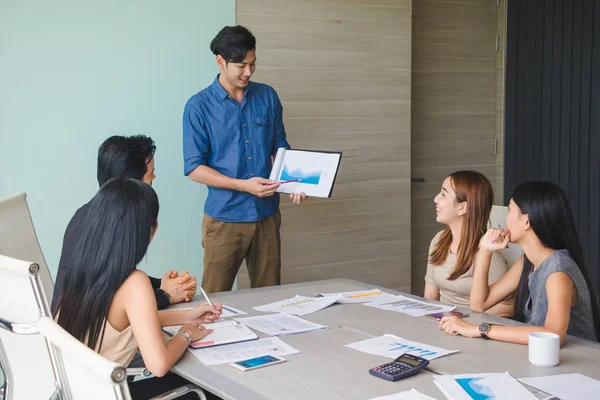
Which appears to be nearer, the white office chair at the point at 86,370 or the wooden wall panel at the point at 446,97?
the white office chair at the point at 86,370

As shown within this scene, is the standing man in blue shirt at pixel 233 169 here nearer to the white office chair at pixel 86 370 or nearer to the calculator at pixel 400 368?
the calculator at pixel 400 368

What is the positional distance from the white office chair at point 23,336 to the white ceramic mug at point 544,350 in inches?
49.6

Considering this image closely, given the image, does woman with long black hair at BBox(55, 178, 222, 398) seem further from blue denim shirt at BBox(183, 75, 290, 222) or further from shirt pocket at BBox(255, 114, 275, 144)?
shirt pocket at BBox(255, 114, 275, 144)

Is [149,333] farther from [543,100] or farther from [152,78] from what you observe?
[543,100]

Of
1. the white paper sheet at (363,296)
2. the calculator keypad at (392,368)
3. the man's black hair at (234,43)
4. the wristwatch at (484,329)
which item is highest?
the man's black hair at (234,43)

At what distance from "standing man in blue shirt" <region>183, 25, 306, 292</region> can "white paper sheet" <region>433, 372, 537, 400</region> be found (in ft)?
6.13

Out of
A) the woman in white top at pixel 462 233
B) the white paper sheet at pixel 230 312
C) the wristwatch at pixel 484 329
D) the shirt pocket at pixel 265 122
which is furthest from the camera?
the shirt pocket at pixel 265 122

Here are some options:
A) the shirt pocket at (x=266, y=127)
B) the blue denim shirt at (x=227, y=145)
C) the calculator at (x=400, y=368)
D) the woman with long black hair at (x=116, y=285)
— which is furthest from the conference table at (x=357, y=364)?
the shirt pocket at (x=266, y=127)

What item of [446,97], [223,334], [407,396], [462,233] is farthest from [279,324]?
[446,97]

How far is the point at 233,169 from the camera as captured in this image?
12.1 ft

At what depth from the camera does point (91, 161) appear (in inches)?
155

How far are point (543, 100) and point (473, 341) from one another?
340cm

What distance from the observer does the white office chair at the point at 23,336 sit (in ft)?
6.05

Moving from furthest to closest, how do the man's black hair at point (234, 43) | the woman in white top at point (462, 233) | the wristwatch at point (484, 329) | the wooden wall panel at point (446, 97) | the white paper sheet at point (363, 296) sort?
the wooden wall panel at point (446, 97)
the man's black hair at point (234, 43)
the woman in white top at point (462, 233)
the white paper sheet at point (363, 296)
the wristwatch at point (484, 329)
